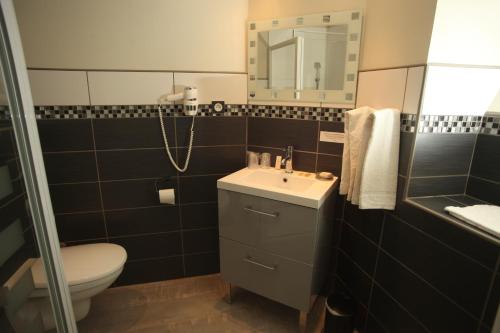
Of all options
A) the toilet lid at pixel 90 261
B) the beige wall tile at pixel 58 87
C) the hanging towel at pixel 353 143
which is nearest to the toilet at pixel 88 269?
the toilet lid at pixel 90 261

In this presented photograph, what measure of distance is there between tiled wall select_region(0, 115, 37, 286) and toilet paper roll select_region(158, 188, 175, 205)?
3.24 feet

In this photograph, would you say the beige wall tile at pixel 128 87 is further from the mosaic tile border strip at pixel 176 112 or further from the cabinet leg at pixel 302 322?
the cabinet leg at pixel 302 322

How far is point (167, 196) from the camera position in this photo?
1.75 metres

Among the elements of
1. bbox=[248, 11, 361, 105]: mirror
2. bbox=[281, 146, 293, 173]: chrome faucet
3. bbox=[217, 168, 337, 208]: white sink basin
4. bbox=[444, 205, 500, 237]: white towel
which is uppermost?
bbox=[248, 11, 361, 105]: mirror

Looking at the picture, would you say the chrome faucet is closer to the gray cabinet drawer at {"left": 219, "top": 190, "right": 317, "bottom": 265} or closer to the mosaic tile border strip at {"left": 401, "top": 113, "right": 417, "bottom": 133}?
the gray cabinet drawer at {"left": 219, "top": 190, "right": 317, "bottom": 265}

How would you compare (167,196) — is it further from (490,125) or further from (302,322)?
(490,125)

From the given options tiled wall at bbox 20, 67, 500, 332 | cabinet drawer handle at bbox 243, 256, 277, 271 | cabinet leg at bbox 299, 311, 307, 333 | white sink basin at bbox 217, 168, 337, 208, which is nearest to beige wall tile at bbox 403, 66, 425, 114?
tiled wall at bbox 20, 67, 500, 332

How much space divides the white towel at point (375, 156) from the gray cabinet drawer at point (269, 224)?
27 centimetres

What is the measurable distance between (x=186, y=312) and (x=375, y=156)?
1.48 metres

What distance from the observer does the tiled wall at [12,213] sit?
2.24 feet

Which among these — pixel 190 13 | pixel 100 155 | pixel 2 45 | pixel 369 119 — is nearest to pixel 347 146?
pixel 369 119

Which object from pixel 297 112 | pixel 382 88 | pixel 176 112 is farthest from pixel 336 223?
pixel 176 112

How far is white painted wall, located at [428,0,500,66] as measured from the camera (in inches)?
42.6

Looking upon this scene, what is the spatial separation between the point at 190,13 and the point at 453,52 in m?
1.38
